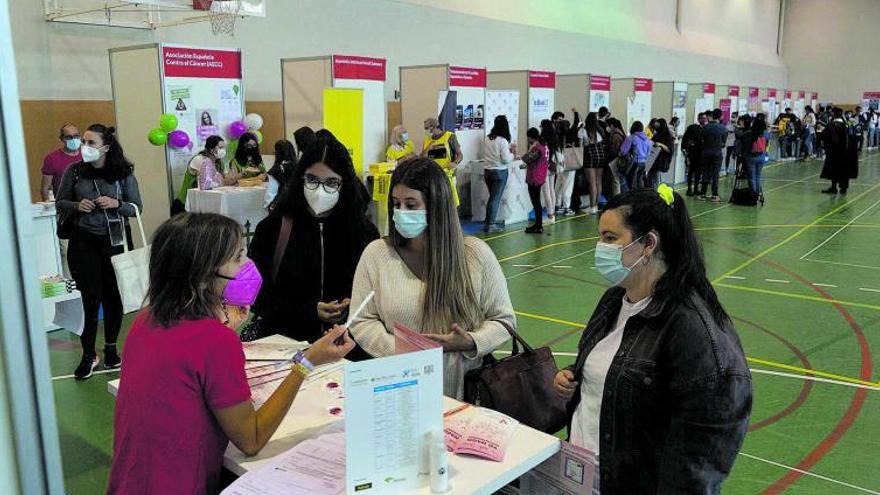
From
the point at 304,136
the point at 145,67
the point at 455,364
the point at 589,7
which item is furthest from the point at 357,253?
the point at 589,7

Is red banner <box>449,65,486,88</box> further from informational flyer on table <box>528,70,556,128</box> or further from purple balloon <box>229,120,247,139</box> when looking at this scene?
purple balloon <box>229,120,247,139</box>

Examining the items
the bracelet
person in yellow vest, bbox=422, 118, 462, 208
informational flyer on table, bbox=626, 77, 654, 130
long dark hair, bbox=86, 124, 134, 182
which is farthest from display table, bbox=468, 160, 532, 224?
the bracelet

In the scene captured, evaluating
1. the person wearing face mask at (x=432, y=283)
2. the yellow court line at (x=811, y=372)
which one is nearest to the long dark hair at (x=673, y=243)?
the person wearing face mask at (x=432, y=283)

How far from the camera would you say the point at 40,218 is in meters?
5.48

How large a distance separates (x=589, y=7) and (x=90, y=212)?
15664 millimetres

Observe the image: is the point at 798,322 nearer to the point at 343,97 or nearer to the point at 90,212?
the point at 343,97

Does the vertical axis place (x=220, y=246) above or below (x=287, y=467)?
above

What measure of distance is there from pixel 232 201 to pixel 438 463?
230 inches

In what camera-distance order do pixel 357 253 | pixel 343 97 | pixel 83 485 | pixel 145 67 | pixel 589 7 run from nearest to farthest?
pixel 357 253 < pixel 83 485 < pixel 343 97 < pixel 145 67 < pixel 589 7

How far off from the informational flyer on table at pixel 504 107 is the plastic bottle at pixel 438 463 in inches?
378

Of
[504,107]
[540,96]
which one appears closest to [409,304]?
[504,107]

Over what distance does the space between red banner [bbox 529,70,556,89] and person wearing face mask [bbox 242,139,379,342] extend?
30.1 feet

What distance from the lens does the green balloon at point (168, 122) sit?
22.7ft

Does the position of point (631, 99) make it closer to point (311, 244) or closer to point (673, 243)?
point (311, 244)
